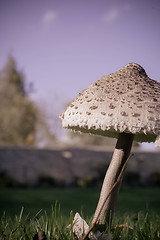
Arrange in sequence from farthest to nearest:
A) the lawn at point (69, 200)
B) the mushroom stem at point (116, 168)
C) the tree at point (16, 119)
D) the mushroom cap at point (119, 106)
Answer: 1. the tree at point (16, 119)
2. the lawn at point (69, 200)
3. the mushroom stem at point (116, 168)
4. the mushroom cap at point (119, 106)

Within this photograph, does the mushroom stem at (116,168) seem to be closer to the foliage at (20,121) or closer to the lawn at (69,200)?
the lawn at (69,200)

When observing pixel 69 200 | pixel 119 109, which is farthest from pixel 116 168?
pixel 69 200

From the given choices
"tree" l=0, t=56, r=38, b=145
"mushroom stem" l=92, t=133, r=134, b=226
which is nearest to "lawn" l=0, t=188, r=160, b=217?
"mushroom stem" l=92, t=133, r=134, b=226

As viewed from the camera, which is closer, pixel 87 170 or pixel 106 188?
pixel 106 188

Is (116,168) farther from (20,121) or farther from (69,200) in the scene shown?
(20,121)

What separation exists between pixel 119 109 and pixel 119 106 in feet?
0.09

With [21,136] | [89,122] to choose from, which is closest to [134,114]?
[89,122]

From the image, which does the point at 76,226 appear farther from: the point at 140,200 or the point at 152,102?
the point at 140,200

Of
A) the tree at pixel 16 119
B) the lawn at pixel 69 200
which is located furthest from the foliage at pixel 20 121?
the lawn at pixel 69 200

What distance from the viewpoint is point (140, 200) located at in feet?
24.5

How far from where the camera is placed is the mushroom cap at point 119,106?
185cm

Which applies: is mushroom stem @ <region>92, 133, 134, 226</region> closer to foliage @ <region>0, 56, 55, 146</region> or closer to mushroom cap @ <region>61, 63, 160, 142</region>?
mushroom cap @ <region>61, 63, 160, 142</region>

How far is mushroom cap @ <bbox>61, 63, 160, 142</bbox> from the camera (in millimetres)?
1846

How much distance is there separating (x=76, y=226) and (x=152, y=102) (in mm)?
1103
